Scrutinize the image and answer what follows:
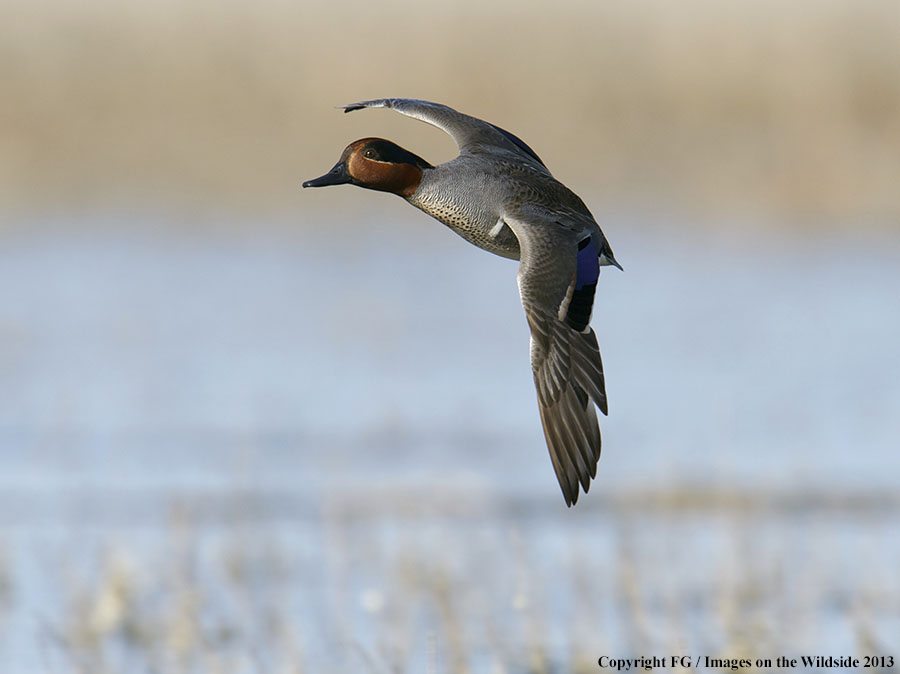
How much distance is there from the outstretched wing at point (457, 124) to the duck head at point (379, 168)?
216mm

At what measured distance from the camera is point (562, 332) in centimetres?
429

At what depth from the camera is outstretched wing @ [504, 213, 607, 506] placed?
419 cm

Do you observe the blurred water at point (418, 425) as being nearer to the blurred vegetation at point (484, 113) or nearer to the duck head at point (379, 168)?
the blurred vegetation at point (484, 113)

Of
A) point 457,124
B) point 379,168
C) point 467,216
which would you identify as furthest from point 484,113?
point 467,216

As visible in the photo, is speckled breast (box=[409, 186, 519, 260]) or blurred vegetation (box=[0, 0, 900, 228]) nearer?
speckled breast (box=[409, 186, 519, 260])

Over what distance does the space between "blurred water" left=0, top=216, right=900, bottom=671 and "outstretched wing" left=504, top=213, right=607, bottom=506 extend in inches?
47.4

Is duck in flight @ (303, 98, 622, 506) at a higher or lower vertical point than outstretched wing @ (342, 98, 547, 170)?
lower

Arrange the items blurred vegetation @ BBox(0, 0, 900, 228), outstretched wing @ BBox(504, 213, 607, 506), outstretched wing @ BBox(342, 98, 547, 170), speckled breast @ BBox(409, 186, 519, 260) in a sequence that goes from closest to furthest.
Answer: outstretched wing @ BBox(504, 213, 607, 506), speckled breast @ BBox(409, 186, 519, 260), outstretched wing @ BBox(342, 98, 547, 170), blurred vegetation @ BBox(0, 0, 900, 228)

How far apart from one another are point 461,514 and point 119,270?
8078 millimetres

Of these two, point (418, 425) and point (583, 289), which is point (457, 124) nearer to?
point (583, 289)

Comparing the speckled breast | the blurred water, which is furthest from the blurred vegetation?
the speckled breast

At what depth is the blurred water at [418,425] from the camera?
21.7 ft

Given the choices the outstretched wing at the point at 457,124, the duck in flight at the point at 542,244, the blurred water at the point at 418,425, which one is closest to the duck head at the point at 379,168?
the duck in flight at the point at 542,244

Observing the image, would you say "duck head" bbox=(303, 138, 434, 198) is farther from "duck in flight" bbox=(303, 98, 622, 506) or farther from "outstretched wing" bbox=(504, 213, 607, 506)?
"outstretched wing" bbox=(504, 213, 607, 506)
